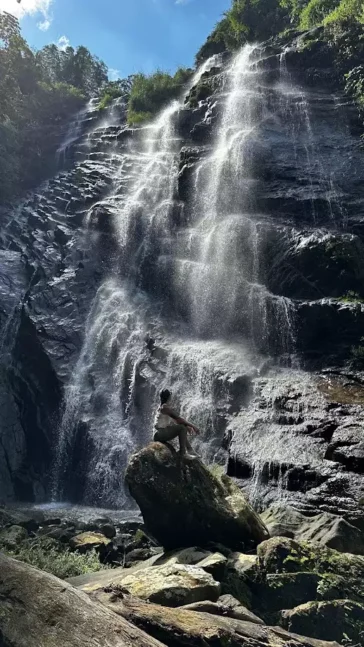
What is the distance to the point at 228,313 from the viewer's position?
77.3ft

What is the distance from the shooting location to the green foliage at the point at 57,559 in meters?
9.45

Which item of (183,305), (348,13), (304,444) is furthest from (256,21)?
(304,444)

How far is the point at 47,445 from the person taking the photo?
22.4 m

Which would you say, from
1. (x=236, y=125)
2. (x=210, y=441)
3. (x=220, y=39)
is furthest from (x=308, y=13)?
(x=210, y=441)

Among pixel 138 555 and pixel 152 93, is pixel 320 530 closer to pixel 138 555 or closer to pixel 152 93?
pixel 138 555

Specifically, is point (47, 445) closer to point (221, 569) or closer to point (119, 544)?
point (119, 544)

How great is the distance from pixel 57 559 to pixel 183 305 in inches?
640

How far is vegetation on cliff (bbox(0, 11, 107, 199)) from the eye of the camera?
Answer: 22922 millimetres

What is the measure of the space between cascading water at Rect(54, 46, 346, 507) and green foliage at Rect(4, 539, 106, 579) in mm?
6177

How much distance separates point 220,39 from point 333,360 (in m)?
33.4

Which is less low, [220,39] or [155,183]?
[220,39]

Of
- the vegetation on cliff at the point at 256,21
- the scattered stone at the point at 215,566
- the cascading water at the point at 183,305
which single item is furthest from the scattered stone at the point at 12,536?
the vegetation on cliff at the point at 256,21

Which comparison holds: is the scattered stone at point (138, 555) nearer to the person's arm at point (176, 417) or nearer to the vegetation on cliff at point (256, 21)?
the person's arm at point (176, 417)

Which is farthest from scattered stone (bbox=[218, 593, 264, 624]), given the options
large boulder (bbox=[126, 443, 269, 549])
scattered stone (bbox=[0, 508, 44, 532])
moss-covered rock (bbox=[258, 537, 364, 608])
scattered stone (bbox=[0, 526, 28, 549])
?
scattered stone (bbox=[0, 508, 44, 532])
